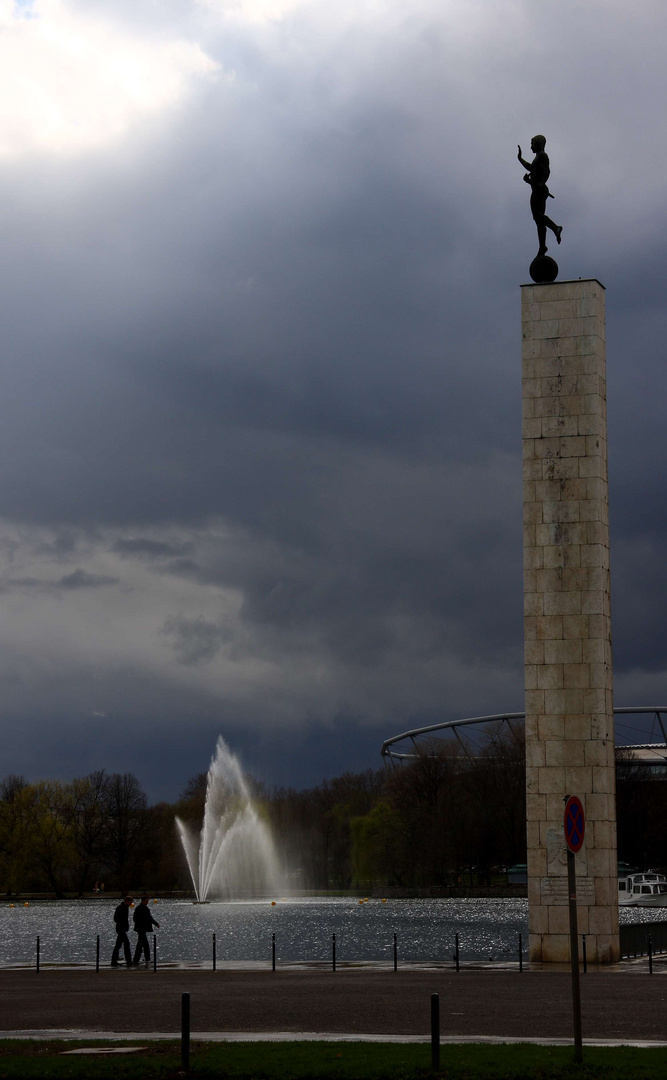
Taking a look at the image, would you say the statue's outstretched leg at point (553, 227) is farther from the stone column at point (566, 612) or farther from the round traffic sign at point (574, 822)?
the round traffic sign at point (574, 822)

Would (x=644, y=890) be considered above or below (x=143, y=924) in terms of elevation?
below

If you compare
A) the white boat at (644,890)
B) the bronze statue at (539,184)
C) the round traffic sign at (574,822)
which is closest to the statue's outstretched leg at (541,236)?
the bronze statue at (539,184)

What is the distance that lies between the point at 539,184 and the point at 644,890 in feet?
261

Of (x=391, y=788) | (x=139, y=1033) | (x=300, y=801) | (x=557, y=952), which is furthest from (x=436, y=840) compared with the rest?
(x=139, y=1033)

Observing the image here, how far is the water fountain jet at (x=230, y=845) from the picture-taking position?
106125mm

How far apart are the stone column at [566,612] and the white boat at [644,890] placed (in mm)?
59951

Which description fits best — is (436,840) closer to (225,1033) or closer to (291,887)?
(291,887)

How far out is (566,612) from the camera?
3412cm

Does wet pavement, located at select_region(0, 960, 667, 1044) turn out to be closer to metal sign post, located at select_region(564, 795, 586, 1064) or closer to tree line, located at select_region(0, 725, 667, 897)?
metal sign post, located at select_region(564, 795, 586, 1064)

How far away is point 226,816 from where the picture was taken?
10781cm

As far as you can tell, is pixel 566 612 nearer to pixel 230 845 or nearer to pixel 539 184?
pixel 539 184

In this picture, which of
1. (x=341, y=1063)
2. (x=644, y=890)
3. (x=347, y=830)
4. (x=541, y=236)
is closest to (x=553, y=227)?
(x=541, y=236)

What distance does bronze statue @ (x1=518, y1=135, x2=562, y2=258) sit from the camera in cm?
3769

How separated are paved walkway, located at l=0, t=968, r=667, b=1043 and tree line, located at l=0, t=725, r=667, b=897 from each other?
249ft
